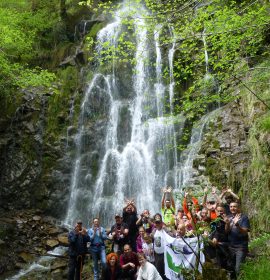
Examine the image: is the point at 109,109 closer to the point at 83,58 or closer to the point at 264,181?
the point at 83,58

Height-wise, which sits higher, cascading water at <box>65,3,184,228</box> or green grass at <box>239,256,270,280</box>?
cascading water at <box>65,3,184,228</box>

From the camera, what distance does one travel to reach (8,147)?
55.7 ft

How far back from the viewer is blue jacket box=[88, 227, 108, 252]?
8898 millimetres

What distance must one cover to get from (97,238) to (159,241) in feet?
7.09

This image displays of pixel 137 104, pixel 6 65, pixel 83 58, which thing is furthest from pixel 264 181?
pixel 83 58

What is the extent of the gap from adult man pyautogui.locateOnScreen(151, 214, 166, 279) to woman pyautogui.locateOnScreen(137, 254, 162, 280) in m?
0.63

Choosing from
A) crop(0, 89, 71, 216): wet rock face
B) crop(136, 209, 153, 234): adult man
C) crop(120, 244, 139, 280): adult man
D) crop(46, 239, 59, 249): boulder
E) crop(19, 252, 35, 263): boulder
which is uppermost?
crop(0, 89, 71, 216): wet rock face

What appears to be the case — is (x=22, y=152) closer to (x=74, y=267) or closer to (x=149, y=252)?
(x=74, y=267)

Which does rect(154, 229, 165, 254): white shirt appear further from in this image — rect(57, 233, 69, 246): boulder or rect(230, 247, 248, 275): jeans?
rect(57, 233, 69, 246): boulder

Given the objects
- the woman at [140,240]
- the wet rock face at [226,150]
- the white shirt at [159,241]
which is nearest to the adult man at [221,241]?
the white shirt at [159,241]

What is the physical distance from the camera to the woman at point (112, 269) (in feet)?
25.2

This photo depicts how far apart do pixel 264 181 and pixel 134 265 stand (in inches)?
147

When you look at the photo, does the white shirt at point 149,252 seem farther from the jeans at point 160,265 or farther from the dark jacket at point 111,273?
the dark jacket at point 111,273

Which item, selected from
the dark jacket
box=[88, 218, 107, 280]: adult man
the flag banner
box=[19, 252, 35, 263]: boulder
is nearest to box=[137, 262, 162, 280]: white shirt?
the flag banner
